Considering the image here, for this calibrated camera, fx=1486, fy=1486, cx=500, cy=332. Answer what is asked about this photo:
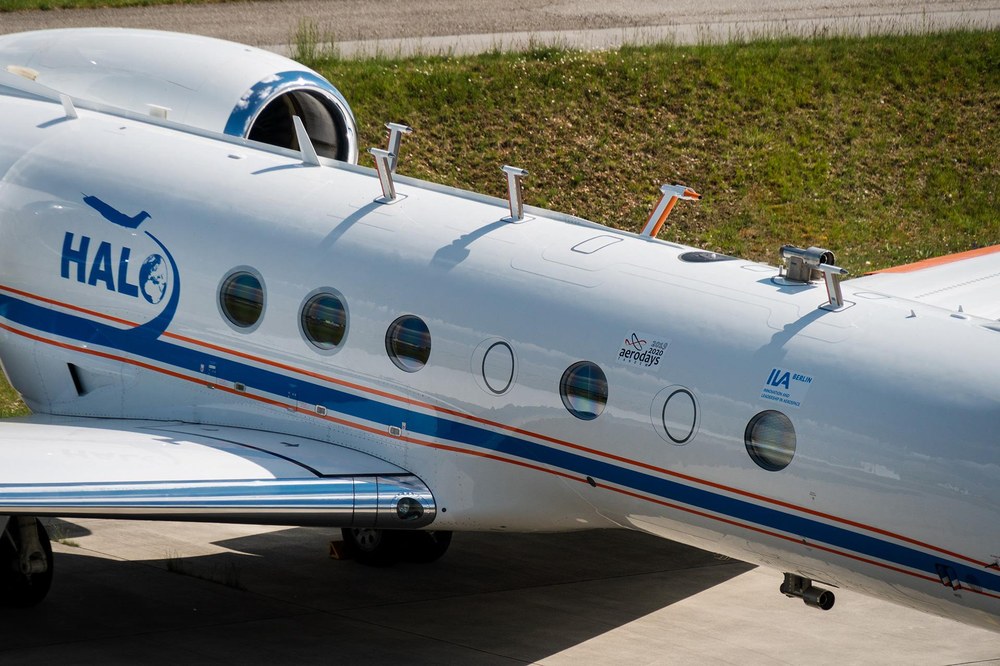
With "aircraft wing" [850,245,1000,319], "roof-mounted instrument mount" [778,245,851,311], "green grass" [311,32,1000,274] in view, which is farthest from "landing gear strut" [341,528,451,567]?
"green grass" [311,32,1000,274]

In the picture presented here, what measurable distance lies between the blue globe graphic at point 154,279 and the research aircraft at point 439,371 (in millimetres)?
33

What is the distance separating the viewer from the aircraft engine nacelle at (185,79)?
46.8 feet

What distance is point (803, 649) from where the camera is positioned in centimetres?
1164

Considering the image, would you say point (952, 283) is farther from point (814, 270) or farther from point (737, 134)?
point (737, 134)

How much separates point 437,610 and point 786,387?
4.17 m

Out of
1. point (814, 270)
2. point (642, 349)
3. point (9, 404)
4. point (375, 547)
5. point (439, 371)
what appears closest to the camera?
point (642, 349)

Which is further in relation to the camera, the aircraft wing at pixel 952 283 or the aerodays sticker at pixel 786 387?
the aircraft wing at pixel 952 283

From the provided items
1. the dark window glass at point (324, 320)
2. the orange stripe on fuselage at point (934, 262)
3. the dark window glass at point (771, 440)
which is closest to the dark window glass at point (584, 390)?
the dark window glass at point (771, 440)

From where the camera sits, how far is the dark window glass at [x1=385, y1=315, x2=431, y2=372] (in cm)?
1116

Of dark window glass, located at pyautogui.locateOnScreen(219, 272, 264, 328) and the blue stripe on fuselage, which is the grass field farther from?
dark window glass, located at pyautogui.locateOnScreen(219, 272, 264, 328)

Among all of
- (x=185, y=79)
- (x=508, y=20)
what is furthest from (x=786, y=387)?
(x=508, y=20)

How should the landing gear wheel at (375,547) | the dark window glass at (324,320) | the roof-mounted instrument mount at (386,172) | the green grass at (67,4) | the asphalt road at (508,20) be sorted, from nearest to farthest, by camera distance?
the dark window glass at (324,320), the roof-mounted instrument mount at (386,172), the landing gear wheel at (375,547), the asphalt road at (508,20), the green grass at (67,4)

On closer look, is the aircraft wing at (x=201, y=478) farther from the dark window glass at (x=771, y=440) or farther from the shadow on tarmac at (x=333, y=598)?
the dark window glass at (x=771, y=440)

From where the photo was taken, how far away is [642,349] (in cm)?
1030
